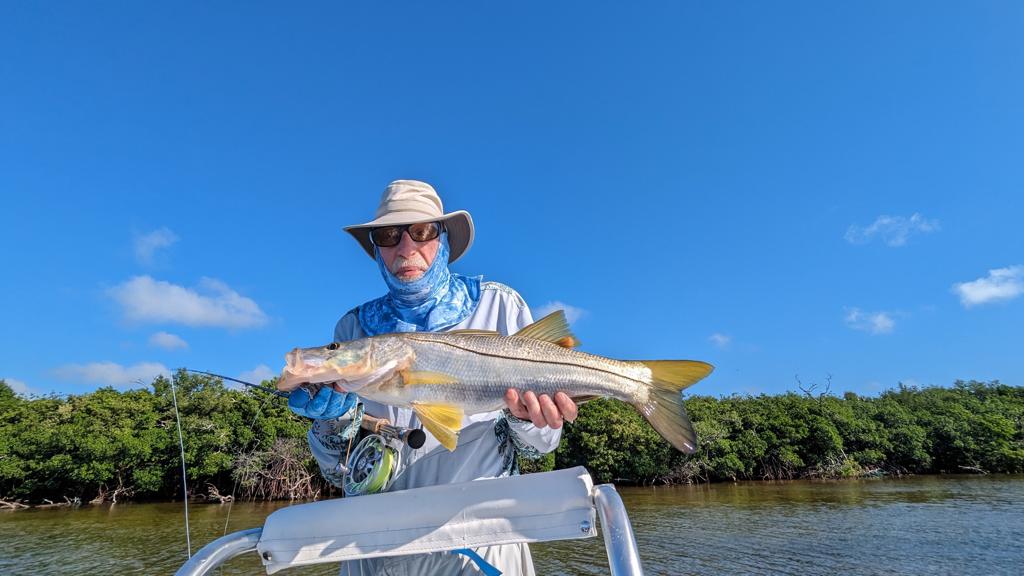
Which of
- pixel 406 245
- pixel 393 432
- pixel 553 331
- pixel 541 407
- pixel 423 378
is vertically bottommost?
pixel 393 432

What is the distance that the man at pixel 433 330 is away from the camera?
2625mm

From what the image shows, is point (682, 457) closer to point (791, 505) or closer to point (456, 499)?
point (791, 505)

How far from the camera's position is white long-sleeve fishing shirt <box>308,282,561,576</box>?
2566mm

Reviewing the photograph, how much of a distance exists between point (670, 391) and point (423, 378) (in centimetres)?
136

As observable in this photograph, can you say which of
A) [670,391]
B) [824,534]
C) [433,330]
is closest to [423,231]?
[433,330]

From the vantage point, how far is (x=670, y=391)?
2840 mm

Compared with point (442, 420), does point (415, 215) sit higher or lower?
higher

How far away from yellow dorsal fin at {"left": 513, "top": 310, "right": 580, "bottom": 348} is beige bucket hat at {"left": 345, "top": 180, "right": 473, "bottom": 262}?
97 cm

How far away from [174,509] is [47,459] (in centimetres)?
1127

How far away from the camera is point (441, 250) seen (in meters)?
3.52

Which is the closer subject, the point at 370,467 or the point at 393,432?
the point at 370,467

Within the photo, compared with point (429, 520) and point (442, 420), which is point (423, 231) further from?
point (429, 520)

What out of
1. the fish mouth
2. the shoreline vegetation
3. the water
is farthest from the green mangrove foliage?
the fish mouth

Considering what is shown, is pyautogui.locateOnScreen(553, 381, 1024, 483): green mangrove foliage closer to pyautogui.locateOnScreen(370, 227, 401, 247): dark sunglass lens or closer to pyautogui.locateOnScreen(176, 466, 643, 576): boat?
pyautogui.locateOnScreen(370, 227, 401, 247): dark sunglass lens
